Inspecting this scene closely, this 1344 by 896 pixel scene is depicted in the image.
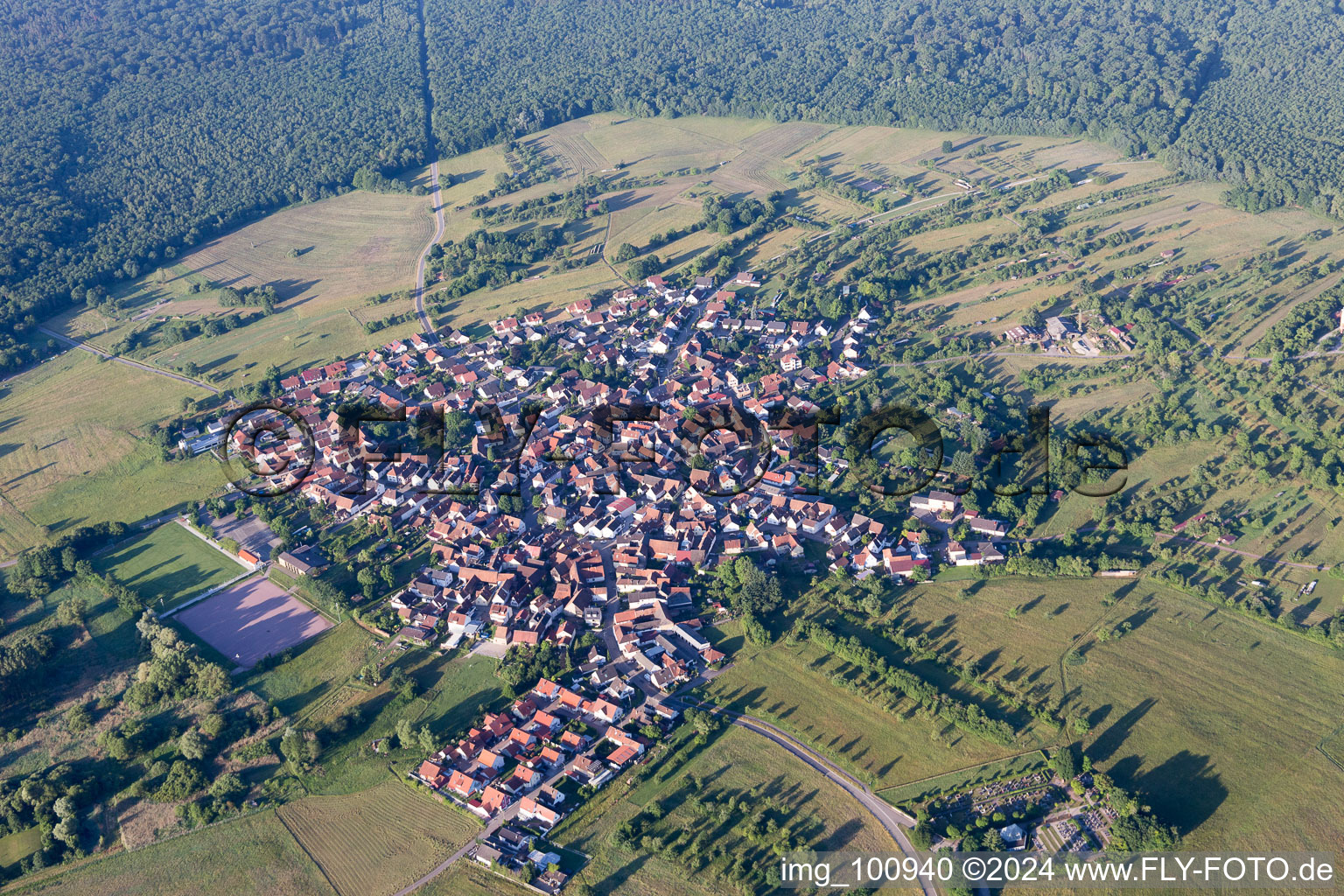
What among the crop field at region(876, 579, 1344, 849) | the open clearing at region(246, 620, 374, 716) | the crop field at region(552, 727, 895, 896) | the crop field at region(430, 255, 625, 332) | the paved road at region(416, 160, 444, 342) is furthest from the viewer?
the crop field at region(430, 255, 625, 332)

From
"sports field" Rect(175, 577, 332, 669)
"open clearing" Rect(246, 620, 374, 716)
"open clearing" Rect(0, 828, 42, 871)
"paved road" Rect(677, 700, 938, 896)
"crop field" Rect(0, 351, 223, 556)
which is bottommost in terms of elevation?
"paved road" Rect(677, 700, 938, 896)

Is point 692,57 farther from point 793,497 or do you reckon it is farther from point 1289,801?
point 1289,801

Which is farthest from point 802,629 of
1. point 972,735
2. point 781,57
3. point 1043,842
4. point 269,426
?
point 781,57

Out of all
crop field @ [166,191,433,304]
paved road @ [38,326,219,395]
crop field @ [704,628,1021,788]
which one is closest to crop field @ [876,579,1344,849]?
crop field @ [704,628,1021,788]


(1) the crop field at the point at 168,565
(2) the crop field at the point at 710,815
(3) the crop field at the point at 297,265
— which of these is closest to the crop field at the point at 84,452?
(1) the crop field at the point at 168,565

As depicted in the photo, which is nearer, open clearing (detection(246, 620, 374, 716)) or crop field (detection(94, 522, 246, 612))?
open clearing (detection(246, 620, 374, 716))

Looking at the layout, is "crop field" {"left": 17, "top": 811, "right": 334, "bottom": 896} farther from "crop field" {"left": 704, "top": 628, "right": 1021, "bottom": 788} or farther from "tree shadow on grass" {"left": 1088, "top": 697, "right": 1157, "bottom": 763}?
"tree shadow on grass" {"left": 1088, "top": 697, "right": 1157, "bottom": 763}
